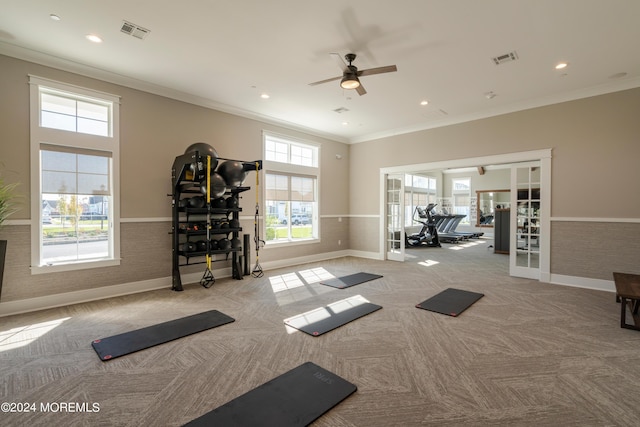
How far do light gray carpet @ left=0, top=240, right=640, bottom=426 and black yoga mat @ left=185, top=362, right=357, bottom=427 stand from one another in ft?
0.28

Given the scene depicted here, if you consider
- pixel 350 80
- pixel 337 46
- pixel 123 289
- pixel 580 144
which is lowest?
pixel 123 289

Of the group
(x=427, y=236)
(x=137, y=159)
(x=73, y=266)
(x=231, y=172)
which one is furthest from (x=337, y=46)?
(x=427, y=236)

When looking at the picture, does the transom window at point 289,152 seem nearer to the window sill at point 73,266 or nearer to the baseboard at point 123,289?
the baseboard at point 123,289

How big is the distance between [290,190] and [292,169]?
→ 522mm

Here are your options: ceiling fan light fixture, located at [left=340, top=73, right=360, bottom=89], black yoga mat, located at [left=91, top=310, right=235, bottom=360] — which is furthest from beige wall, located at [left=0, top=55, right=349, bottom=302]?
ceiling fan light fixture, located at [left=340, top=73, right=360, bottom=89]

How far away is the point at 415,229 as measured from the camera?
11.7 meters

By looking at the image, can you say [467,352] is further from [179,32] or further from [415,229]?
[415,229]

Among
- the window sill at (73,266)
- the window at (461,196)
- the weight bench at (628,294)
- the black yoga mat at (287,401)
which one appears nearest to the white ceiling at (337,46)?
the window sill at (73,266)

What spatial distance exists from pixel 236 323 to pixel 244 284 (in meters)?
1.87

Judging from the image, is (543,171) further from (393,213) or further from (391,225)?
(391,225)

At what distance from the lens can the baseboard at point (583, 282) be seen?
493cm

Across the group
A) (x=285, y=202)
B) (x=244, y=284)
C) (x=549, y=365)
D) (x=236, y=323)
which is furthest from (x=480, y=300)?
(x=285, y=202)

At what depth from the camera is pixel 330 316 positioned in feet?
12.5

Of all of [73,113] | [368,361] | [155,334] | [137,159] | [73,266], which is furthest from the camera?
[137,159]
